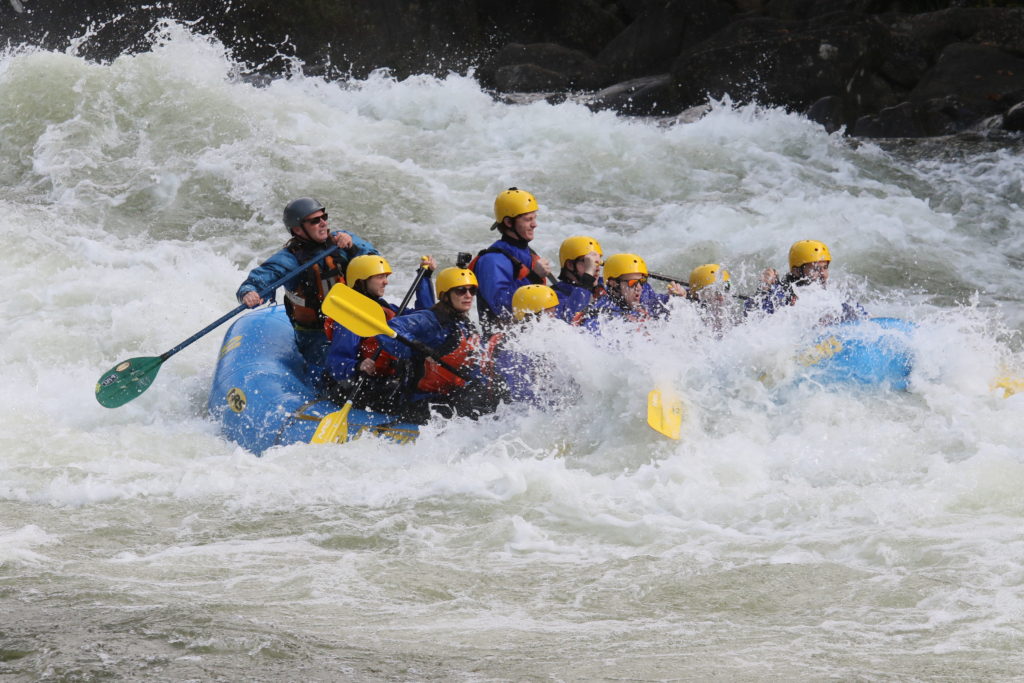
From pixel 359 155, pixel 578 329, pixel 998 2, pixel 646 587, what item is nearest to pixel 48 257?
pixel 359 155

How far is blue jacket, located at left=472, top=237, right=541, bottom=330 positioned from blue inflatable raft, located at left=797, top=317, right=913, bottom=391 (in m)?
1.65

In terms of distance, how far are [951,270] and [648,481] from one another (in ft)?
19.4

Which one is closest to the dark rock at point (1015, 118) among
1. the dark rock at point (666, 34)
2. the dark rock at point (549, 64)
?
the dark rock at point (666, 34)

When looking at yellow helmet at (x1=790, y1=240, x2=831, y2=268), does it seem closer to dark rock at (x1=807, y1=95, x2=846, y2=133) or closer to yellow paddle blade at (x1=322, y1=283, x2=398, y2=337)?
yellow paddle blade at (x1=322, y1=283, x2=398, y2=337)

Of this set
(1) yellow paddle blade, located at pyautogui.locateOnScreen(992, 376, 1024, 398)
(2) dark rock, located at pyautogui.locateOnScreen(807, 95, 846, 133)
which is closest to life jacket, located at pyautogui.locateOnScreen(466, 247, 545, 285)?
(1) yellow paddle blade, located at pyautogui.locateOnScreen(992, 376, 1024, 398)

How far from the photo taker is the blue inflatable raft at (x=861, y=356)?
6.20 metres

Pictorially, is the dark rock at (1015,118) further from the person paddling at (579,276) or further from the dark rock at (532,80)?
the person paddling at (579,276)

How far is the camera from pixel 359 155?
1323cm

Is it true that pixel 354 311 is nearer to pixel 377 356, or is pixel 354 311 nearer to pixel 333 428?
pixel 377 356

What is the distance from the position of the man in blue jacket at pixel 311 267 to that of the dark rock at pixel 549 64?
10573mm

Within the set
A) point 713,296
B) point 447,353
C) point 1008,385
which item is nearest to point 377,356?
point 447,353

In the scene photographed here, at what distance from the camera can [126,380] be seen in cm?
712

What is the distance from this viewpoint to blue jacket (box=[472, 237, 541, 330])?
6.81m

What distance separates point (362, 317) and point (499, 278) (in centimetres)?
91
